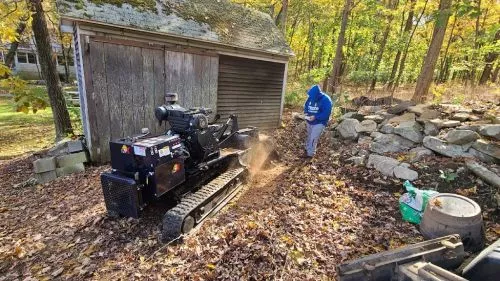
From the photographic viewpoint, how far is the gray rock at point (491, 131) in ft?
18.2

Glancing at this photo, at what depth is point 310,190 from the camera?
5.41 meters

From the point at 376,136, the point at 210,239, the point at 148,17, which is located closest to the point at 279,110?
the point at 376,136

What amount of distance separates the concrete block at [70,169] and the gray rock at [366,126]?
7.04 metres

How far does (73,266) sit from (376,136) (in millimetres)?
6650

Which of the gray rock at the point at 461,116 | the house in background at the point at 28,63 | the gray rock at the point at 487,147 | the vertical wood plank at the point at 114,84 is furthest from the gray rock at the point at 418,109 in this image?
the house in background at the point at 28,63

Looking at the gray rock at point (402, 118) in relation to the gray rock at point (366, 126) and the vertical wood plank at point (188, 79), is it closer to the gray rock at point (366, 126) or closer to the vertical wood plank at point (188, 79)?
the gray rock at point (366, 126)

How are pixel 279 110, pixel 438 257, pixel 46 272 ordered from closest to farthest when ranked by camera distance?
pixel 438 257 → pixel 46 272 → pixel 279 110

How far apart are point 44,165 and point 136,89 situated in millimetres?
2650

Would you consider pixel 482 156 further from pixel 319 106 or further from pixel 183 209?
pixel 183 209

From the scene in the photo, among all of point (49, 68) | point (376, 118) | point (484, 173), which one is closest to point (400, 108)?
point (376, 118)

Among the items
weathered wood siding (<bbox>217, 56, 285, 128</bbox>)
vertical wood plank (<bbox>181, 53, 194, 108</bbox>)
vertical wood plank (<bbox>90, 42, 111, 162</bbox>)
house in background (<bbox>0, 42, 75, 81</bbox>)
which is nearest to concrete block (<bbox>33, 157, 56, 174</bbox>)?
vertical wood plank (<bbox>90, 42, 111, 162</bbox>)

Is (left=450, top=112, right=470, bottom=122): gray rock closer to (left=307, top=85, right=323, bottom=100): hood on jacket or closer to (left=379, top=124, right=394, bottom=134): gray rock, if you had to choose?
(left=379, top=124, right=394, bottom=134): gray rock

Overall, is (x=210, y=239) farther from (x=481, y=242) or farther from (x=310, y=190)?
(x=481, y=242)

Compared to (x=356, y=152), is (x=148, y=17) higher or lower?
higher
